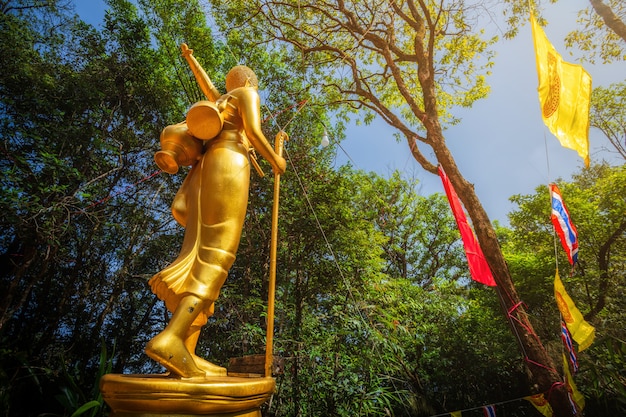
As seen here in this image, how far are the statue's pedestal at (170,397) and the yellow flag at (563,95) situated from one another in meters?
2.84

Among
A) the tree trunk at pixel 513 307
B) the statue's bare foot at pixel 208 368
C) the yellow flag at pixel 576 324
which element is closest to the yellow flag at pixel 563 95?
the yellow flag at pixel 576 324

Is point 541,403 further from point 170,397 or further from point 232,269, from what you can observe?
point 232,269

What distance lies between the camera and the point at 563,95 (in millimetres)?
2703

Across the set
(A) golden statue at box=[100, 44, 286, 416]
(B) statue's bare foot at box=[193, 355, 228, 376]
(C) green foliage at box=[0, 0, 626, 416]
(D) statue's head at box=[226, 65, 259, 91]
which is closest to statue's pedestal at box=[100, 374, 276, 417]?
(A) golden statue at box=[100, 44, 286, 416]

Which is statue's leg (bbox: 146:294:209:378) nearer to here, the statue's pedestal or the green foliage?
the statue's pedestal

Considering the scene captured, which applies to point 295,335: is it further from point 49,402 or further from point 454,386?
point 454,386

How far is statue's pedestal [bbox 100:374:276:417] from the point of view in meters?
1.13

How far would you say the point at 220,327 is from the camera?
4.79 m

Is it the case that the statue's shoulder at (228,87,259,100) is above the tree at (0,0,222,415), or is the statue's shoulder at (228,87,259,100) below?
below

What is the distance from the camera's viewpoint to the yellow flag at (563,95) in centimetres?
264

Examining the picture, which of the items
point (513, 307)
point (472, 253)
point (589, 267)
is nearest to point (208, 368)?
point (472, 253)

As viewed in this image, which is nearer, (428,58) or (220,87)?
(428,58)

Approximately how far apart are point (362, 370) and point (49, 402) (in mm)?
3710

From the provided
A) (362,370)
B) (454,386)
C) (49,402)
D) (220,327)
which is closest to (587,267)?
(454,386)
